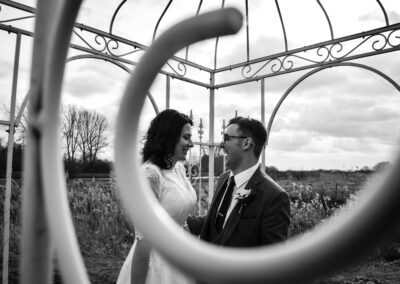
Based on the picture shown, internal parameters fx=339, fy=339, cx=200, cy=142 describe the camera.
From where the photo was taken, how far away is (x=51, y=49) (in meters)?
0.44

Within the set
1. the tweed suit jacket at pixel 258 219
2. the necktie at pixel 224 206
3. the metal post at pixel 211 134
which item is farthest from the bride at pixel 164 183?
the metal post at pixel 211 134

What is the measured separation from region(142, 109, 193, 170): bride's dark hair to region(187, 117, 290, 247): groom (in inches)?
26.6

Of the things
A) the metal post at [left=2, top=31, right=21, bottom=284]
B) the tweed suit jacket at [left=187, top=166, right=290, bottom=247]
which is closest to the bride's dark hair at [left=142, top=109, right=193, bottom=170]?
the tweed suit jacket at [left=187, top=166, right=290, bottom=247]

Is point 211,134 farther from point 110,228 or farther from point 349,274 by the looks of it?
point 349,274

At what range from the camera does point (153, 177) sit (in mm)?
2756

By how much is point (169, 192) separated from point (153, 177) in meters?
0.19

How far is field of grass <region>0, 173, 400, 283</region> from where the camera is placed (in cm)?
529

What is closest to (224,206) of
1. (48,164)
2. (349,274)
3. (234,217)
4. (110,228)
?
(234,217)

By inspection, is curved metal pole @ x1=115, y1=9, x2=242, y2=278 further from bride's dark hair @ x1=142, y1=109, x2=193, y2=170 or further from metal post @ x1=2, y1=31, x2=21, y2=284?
metal post @ x1=2, y1=31, x2=21, y2=284

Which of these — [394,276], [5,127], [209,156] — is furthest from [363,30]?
[5,127]

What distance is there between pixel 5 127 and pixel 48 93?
3584 mm

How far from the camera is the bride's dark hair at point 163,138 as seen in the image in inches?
118

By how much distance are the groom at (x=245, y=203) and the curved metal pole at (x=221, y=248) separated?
2490 millimetres

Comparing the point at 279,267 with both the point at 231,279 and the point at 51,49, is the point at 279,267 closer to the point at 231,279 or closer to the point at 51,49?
the point at 231,279
